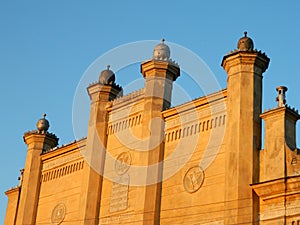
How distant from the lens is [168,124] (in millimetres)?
24516

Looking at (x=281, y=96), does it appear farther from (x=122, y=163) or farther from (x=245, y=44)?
(x=122, y=163)

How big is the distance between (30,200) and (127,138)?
22.0ft

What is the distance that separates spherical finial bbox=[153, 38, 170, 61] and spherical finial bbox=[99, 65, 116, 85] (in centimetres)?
310

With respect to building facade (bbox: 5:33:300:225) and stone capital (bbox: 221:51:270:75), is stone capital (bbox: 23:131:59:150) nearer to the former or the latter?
building facade (bbox: 5:33:300:225)

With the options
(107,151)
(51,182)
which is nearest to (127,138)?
(107,151)

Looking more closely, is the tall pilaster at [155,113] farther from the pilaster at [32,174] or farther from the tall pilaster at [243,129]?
the pilaster at [32,174]

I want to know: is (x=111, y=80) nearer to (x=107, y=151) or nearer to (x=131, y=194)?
(x=107, y=151)

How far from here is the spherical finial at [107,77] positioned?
28266 millimetres

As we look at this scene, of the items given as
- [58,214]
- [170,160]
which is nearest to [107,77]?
[170,160]

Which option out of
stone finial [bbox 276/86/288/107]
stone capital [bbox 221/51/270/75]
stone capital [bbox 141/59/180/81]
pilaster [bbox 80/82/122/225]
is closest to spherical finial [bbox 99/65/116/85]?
pilaster [bbox 80/82/122/225]

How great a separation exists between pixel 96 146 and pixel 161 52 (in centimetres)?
488

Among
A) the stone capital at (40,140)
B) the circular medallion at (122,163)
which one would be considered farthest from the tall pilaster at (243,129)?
the stone capital at (40,140)

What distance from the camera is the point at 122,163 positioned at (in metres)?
25.7

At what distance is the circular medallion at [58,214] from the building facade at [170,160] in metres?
0.08
